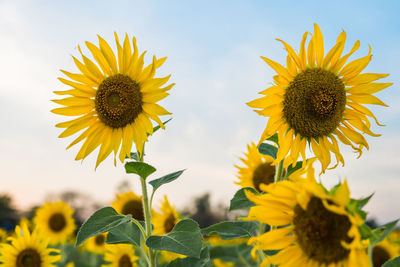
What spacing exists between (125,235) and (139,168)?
0.68 meters

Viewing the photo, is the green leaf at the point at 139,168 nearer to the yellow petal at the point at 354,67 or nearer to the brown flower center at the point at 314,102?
the brown flower center at the point at 314,102

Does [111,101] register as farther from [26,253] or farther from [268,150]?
[26,253]

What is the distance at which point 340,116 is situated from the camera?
122 inches

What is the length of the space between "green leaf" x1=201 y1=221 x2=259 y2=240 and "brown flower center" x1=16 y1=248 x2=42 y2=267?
3066 mm

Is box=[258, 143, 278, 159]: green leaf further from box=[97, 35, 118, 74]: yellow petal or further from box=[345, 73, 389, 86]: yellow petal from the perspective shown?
box=[97, 35, 118, 74]: yellow petal

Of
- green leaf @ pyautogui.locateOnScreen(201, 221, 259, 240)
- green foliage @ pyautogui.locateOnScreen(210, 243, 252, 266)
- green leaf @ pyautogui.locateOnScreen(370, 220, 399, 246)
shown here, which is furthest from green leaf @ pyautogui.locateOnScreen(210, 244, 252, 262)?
green leaf @ pyautogui.locateOnScreen(370, 220, 399, 246)

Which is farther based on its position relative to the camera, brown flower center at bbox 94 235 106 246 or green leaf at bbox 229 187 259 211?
brown flower center at bbox 94 235 106 246

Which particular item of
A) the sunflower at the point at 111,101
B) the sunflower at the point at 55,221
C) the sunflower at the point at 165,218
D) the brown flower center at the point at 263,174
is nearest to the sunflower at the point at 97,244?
the sunflower at the point at 55,221

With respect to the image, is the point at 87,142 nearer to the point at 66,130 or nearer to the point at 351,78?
the point at 66,130

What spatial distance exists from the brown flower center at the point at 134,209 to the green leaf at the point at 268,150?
2.34 metres

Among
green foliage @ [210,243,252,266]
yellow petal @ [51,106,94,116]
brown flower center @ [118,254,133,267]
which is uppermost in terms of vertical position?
yellow petal @ [51,106,94,116]

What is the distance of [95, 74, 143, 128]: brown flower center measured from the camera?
3098 millimetres

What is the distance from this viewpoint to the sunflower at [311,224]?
68.2 inches

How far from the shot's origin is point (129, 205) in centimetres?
511
